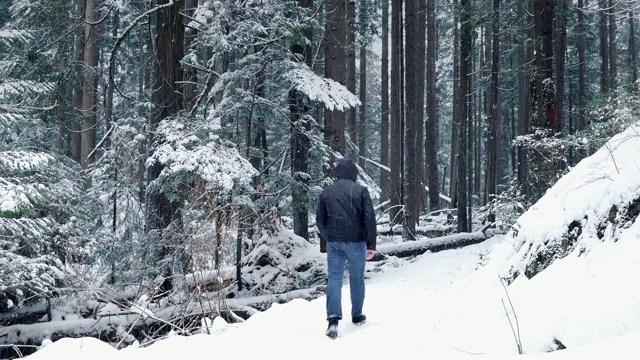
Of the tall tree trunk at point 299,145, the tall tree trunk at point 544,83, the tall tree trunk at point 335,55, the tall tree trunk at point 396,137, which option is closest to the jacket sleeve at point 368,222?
the tall tree trunk at point 299,145

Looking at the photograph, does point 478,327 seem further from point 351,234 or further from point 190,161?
point 190,161

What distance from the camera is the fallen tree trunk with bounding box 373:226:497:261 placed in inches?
527

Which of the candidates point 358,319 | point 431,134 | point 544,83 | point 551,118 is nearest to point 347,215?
point 358,319

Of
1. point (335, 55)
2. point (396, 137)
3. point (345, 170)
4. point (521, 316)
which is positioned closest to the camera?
point (521, 316)

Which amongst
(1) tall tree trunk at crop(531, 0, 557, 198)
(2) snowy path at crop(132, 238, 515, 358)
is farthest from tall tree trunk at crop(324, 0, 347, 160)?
(2) snowy path at crop(132, 238, 515, 358)

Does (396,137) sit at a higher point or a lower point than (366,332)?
higher

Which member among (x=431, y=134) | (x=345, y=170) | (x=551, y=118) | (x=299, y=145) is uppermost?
(x=431, y=134)

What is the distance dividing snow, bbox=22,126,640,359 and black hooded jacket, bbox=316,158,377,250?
108 centimetres

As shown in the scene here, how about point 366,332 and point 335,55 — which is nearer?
point 366,332

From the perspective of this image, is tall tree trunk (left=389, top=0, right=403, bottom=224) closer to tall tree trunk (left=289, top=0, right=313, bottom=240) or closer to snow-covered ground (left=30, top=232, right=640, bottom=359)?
tall tree trunk (left=289, top=0, right=313, bottom=240)

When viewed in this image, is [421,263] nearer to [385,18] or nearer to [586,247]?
[586,247]

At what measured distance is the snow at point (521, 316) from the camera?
3426 millimetres

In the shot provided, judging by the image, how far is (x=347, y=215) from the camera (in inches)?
229

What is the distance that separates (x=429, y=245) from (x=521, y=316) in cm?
1029
